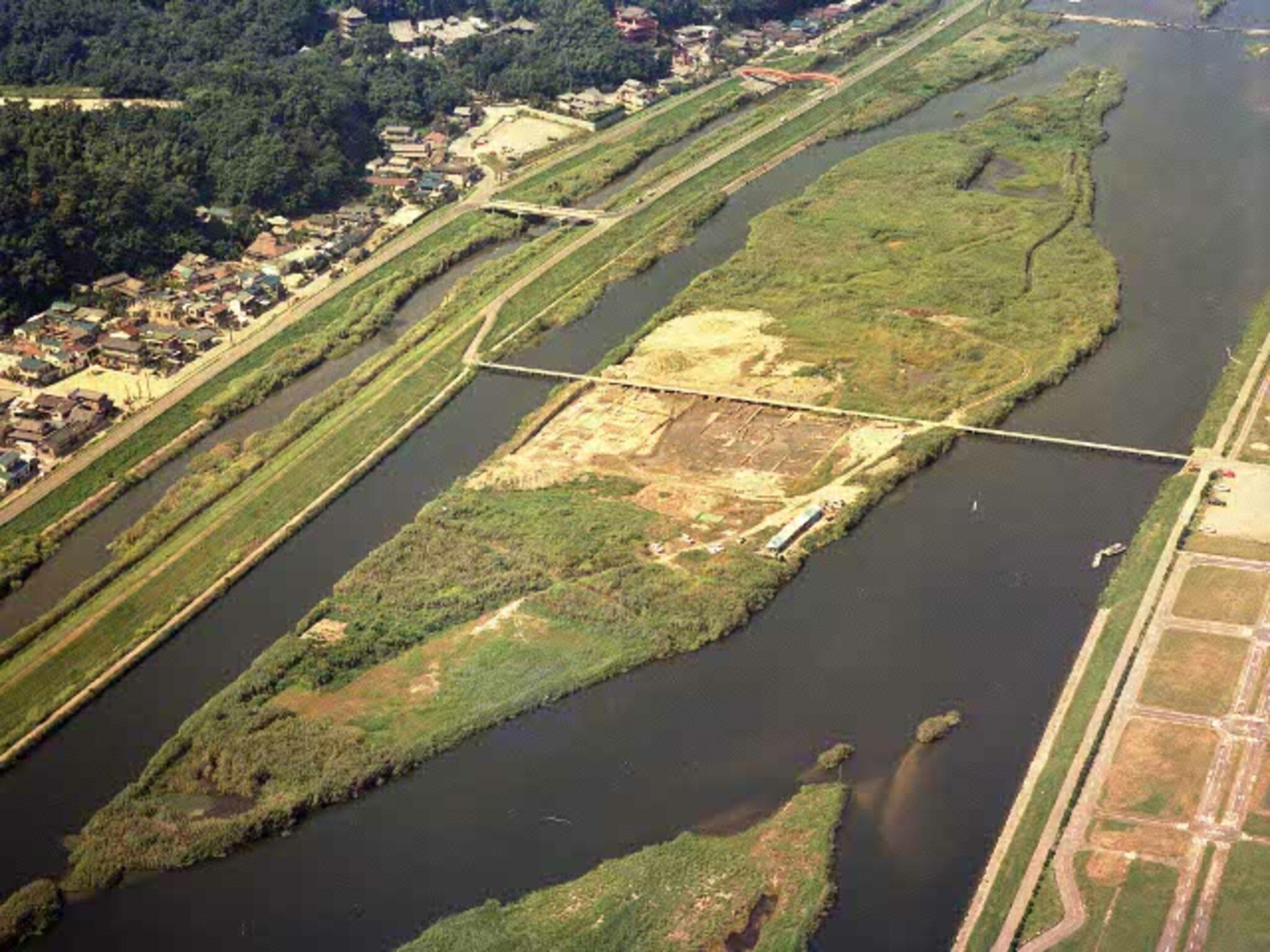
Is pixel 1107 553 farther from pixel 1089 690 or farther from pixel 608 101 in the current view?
pixel 608 101

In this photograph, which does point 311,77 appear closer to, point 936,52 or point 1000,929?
point 936,52

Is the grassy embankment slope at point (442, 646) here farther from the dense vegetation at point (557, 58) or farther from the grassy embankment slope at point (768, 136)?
the dense vegetation at point (557, 58)

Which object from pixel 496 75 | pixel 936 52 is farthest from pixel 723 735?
pixel 936 52

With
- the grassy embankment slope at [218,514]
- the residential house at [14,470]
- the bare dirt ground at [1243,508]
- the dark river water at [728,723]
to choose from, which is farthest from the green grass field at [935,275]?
the residential house at [14,470]

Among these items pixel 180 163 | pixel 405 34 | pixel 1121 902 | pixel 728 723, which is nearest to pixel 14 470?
pixel 728 723

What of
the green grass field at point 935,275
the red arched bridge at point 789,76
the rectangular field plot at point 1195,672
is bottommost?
the rectangular field plot at point 1195,672
